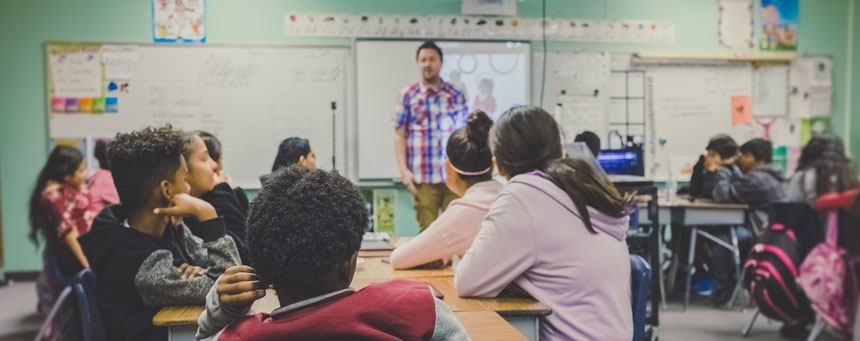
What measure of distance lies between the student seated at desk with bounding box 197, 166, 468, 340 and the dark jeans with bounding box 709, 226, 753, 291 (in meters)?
0.76

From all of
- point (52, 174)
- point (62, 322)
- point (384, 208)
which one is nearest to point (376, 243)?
point (62, 322)

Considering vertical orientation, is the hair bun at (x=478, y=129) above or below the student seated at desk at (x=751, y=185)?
above

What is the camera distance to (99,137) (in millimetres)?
5246

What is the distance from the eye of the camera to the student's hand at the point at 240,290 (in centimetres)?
110

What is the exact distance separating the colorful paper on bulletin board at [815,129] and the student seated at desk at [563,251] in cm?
67

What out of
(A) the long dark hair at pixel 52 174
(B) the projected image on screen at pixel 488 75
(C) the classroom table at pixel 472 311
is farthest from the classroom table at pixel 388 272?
(B) the projected image on screen at pixel 488 75

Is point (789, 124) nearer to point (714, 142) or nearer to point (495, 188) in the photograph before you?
point (714, 142)

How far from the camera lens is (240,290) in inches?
43.7

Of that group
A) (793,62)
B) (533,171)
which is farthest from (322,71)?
(793,62)

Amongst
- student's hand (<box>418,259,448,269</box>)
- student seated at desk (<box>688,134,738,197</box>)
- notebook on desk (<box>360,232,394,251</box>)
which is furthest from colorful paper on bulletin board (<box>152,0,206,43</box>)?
student seated at desk (<box>688,134,738,197</box>)

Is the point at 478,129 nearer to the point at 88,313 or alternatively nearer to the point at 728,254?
the point at 728,254

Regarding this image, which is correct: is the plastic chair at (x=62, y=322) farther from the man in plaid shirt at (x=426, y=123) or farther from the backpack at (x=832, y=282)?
the man in plaid shirt at (x=426, y=123)

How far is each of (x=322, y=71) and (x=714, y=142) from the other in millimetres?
3911

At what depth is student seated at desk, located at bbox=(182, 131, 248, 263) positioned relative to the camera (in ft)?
7.14
